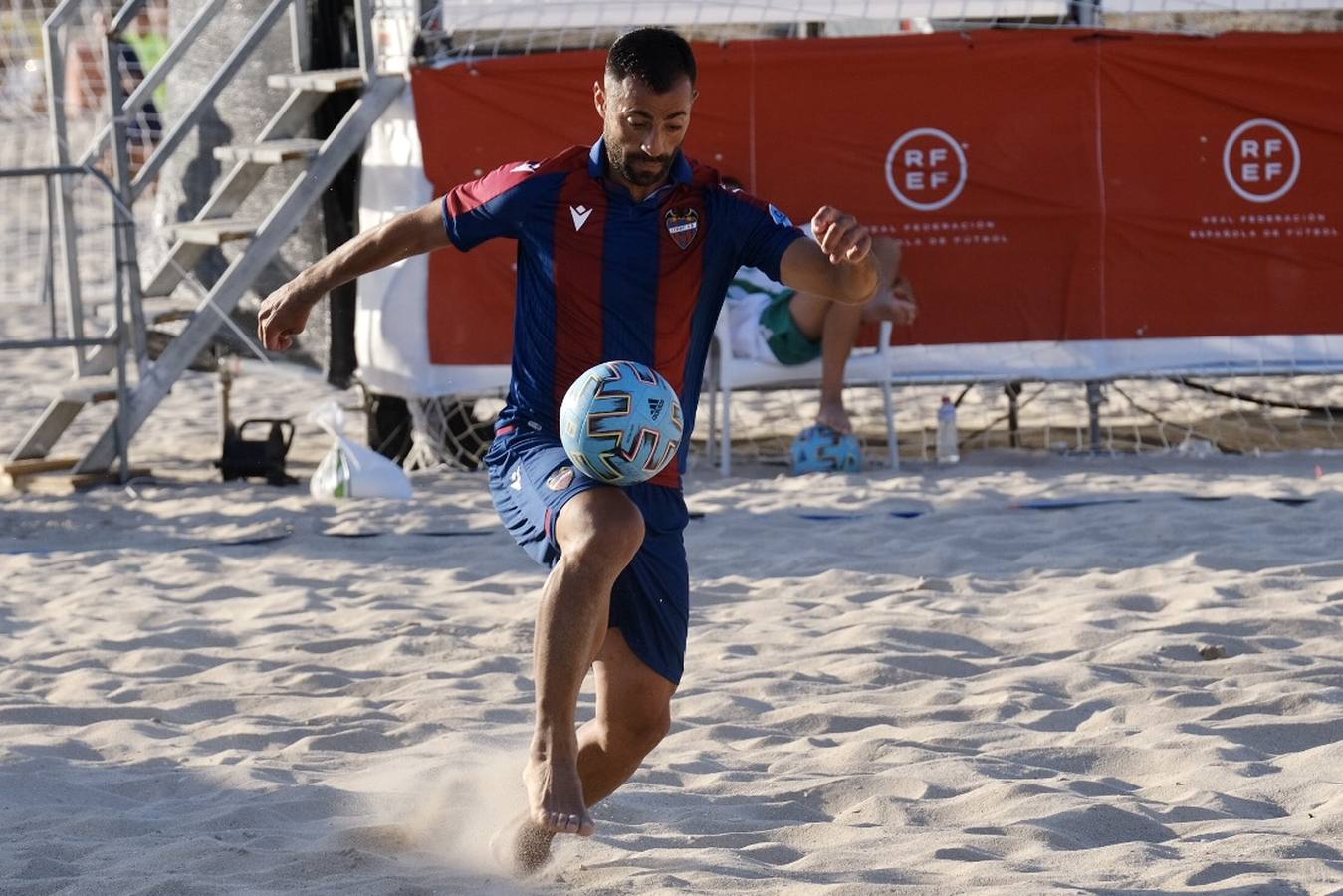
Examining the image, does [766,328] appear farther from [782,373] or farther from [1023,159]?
[1023,159]

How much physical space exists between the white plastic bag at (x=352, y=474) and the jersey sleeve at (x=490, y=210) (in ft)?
14.0

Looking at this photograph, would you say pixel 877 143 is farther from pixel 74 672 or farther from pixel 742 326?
pixel 74 672

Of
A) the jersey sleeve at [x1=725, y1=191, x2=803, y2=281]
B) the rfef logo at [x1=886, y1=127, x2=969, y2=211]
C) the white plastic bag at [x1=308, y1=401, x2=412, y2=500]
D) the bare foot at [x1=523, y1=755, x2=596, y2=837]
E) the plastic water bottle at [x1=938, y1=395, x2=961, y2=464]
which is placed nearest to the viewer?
the bare foot at [x1=523, y1=755, x2=596, y2=837]

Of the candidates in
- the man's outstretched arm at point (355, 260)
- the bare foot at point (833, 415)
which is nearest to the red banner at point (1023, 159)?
the bare foot at point (833, 415)

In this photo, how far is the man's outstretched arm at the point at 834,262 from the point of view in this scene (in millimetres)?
3406

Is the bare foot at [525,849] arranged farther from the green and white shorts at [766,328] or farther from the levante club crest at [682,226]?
the green and white shorts at [766,328]

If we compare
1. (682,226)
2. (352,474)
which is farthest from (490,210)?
(352,474)

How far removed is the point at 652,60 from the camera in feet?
11.3

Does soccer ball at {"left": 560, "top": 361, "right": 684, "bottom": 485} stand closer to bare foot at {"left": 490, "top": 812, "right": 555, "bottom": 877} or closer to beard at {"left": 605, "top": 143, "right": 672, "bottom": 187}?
beard at {"left": 605, "top": 143, "right": 672, "bottom": 187}

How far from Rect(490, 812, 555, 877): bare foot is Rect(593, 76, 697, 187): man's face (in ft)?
4.15

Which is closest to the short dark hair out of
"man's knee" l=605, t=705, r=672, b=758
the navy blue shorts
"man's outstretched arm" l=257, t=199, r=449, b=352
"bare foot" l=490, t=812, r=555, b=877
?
"man's outstretched arm" l=257, t=199, r=449, b=352

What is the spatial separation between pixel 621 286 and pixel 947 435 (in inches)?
203

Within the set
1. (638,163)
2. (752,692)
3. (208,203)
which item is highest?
(208,203)

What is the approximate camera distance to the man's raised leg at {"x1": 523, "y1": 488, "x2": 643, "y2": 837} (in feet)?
10.7
